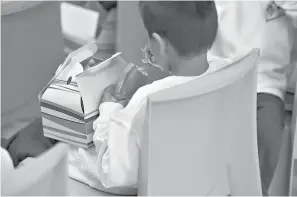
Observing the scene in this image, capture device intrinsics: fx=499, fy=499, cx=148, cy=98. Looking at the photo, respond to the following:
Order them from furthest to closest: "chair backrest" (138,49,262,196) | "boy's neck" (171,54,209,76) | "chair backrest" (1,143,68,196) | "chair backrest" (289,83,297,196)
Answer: "chair backrest" (289,83,297,196)
"boy's neck" (171,54,209,76)
"chair backrest" (138,49,262,196)
"chair backrest" (1,143,68,196)

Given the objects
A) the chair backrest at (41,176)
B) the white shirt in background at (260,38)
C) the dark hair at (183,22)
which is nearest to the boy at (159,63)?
the dark hair at (183,22)

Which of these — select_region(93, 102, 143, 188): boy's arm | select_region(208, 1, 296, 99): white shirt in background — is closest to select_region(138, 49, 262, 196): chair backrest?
select_region(93, 102, 143, 188): boy's arm

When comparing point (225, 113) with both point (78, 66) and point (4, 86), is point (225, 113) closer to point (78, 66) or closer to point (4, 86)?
point (78, 66)

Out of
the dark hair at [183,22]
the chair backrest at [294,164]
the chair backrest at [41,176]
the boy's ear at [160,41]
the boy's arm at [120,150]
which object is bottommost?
the chair backrest at [294,164]

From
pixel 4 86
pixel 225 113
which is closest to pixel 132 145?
pixel 225 113

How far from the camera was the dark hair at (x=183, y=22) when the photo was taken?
2.53 feet

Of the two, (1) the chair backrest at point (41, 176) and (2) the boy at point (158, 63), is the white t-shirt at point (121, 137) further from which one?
(1) the chair backrest at point (41, 176)

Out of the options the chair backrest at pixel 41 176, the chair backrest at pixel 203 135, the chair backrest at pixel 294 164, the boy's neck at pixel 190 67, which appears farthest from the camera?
the chair backrest at pixel 294 164

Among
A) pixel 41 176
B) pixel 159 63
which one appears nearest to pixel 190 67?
pixel 159 63

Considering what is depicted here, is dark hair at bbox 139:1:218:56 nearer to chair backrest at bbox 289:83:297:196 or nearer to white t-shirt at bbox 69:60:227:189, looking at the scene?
white t-shirt at bbox 69:60:227:189

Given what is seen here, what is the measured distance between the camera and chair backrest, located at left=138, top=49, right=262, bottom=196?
2.31 ft

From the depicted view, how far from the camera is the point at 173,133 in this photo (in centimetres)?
73

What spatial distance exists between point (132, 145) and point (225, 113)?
16cm

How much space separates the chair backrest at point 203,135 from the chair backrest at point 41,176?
0.16 meters
